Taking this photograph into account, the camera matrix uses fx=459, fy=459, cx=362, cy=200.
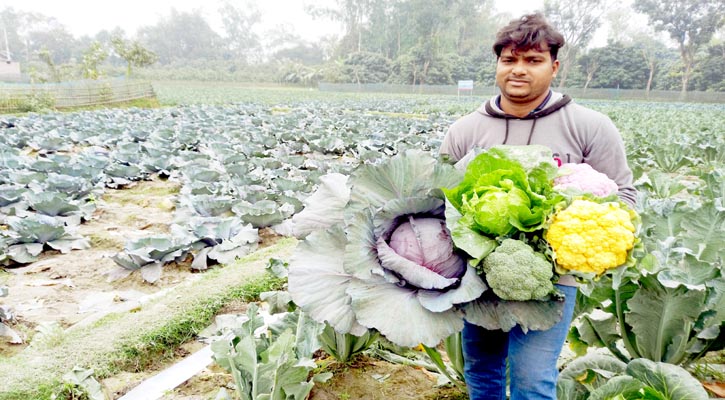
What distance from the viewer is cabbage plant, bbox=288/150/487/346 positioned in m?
1.12

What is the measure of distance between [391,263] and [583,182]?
1.74 ft

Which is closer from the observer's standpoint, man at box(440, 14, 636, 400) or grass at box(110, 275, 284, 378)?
man at box(440, 14, 636, 400)

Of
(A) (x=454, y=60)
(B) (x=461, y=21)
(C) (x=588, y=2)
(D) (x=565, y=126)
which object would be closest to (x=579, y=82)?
(C) (x=588, y=2)

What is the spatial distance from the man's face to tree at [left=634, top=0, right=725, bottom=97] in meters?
50.0

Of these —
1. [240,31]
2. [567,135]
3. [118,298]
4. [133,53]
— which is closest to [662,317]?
[567,135]

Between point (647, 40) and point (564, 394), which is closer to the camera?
point (564, 394)

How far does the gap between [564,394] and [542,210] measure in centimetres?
96

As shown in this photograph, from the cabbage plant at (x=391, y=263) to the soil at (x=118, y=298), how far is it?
1.00 meters

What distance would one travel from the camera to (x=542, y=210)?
3.53 ft

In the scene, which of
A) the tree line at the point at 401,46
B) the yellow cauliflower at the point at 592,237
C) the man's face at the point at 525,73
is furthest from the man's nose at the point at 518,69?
the tree line at the point at 401,46

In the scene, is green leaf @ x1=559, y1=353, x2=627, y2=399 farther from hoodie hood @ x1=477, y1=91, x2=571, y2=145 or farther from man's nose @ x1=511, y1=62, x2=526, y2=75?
man's nose @ x1=511, y1=62, x2=526, y2=75

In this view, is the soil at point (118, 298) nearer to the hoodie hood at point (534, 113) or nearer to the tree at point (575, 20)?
the hoodie hood at point (534, 113)

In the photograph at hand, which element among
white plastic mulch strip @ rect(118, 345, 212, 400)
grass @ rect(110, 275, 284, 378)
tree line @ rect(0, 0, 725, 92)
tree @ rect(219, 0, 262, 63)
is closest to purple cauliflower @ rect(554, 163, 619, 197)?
white plastic mulch strip @ rect(118, 345, 212, 400)

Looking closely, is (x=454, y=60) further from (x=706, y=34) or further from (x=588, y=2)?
(x=706, y=34)
